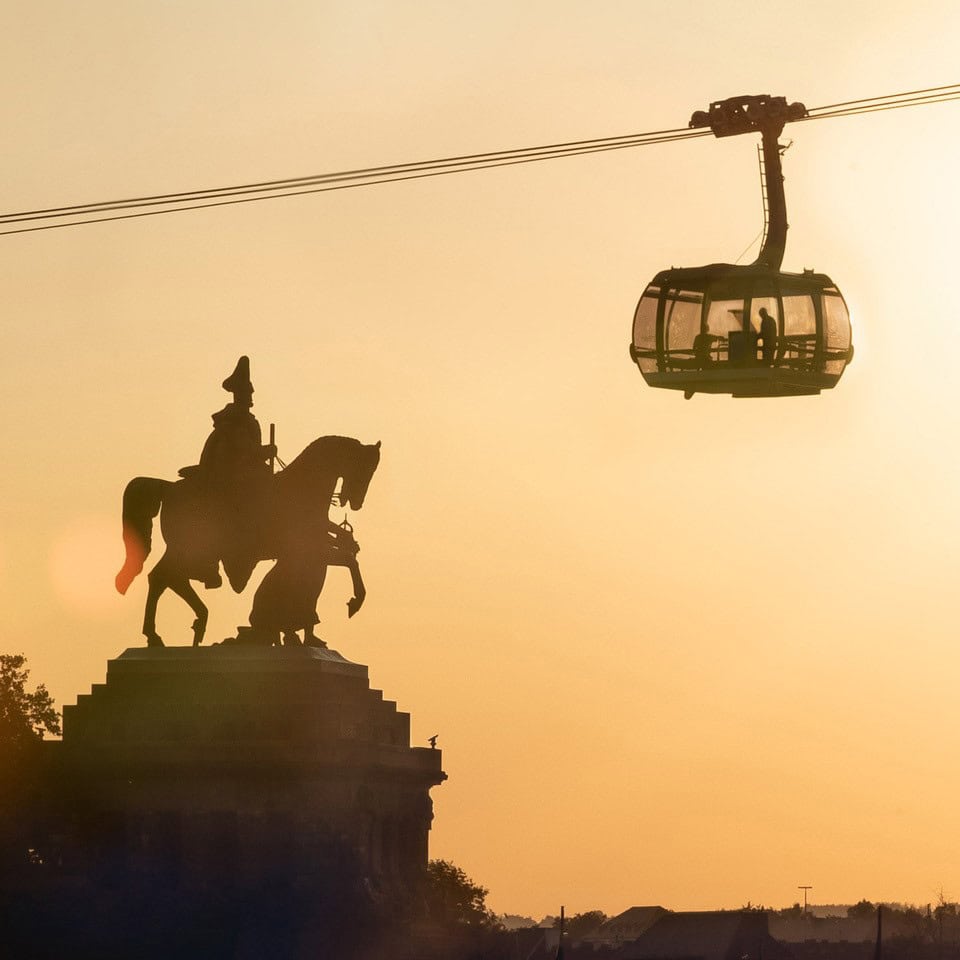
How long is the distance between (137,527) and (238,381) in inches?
133

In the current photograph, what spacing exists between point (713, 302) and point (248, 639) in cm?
1833

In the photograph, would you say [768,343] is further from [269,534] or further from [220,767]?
[220,767]

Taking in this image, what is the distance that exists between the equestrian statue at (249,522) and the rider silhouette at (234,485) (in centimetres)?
2

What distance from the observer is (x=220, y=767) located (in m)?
61.2

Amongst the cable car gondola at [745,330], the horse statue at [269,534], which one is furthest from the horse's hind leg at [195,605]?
the cable car gondola at [745,330]

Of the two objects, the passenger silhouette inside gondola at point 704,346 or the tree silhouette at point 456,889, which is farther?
the tree silhouette at point 456,889

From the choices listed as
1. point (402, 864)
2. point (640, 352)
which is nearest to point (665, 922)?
point (402, 864)

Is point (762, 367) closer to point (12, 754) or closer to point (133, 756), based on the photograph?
point (133, 756)

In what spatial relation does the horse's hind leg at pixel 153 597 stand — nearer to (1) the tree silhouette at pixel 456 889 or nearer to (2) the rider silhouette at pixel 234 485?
(2) the rider silhouette at pixel 234 485

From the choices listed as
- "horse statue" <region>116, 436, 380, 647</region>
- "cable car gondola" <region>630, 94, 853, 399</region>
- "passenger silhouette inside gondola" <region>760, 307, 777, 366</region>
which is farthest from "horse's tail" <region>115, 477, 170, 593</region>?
"passenger silhouette inside gondola" <region>760, 307, 777, 366</region>

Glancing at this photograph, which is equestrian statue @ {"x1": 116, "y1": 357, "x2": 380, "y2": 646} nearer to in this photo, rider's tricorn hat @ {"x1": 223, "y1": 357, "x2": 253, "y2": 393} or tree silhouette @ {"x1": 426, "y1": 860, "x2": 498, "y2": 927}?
rider's tricorn hat @ {"x1": 223, "y1": 357, "x2": 253, "y2": 393}

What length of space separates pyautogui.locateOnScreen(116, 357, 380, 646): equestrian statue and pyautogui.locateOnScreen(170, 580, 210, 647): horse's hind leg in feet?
0.06

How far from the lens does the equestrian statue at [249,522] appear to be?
6088 cm

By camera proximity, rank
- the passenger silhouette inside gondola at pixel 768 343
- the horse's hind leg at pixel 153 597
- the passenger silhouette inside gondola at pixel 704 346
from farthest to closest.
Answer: the horse's hind leg at pixel 153 597 < the passenger silhouette inside gondola at pixel 704 346 < the passenger silhouette inside gondola at pixel 768 343
